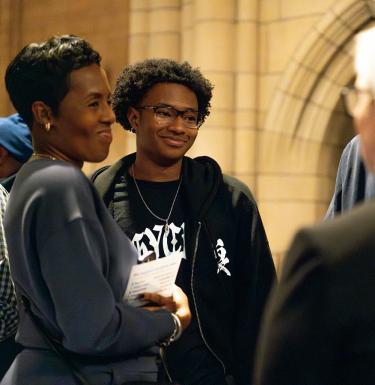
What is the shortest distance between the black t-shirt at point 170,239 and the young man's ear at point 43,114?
70 cm

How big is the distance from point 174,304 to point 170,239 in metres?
0.70

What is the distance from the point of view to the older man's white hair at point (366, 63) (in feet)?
3.93

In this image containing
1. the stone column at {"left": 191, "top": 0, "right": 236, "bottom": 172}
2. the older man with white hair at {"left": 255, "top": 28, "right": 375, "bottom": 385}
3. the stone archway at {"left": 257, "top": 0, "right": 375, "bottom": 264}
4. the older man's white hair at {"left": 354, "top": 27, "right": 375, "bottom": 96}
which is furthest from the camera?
the stone column at {"left": 191, "top": 0, "right": 236, "bottom": 172}

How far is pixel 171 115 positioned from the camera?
2.78 m

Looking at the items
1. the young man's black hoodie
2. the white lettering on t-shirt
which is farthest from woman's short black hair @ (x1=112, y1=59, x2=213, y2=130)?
the white lettering on t-shirt

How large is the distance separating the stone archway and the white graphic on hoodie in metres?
3.40

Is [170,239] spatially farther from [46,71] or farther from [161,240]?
[46,71]

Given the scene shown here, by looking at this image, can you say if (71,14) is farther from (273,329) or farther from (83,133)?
(273,329)

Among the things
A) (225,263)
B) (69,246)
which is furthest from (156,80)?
(69,246)

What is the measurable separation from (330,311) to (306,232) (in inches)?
3.9

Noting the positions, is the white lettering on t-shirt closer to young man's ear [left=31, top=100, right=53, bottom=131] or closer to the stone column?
young man's ear [left=31, top=100, right=53, bottom=131]

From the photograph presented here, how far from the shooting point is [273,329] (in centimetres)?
111

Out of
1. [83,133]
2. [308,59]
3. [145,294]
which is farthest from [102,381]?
[308,59]

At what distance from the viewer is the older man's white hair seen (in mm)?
1199
